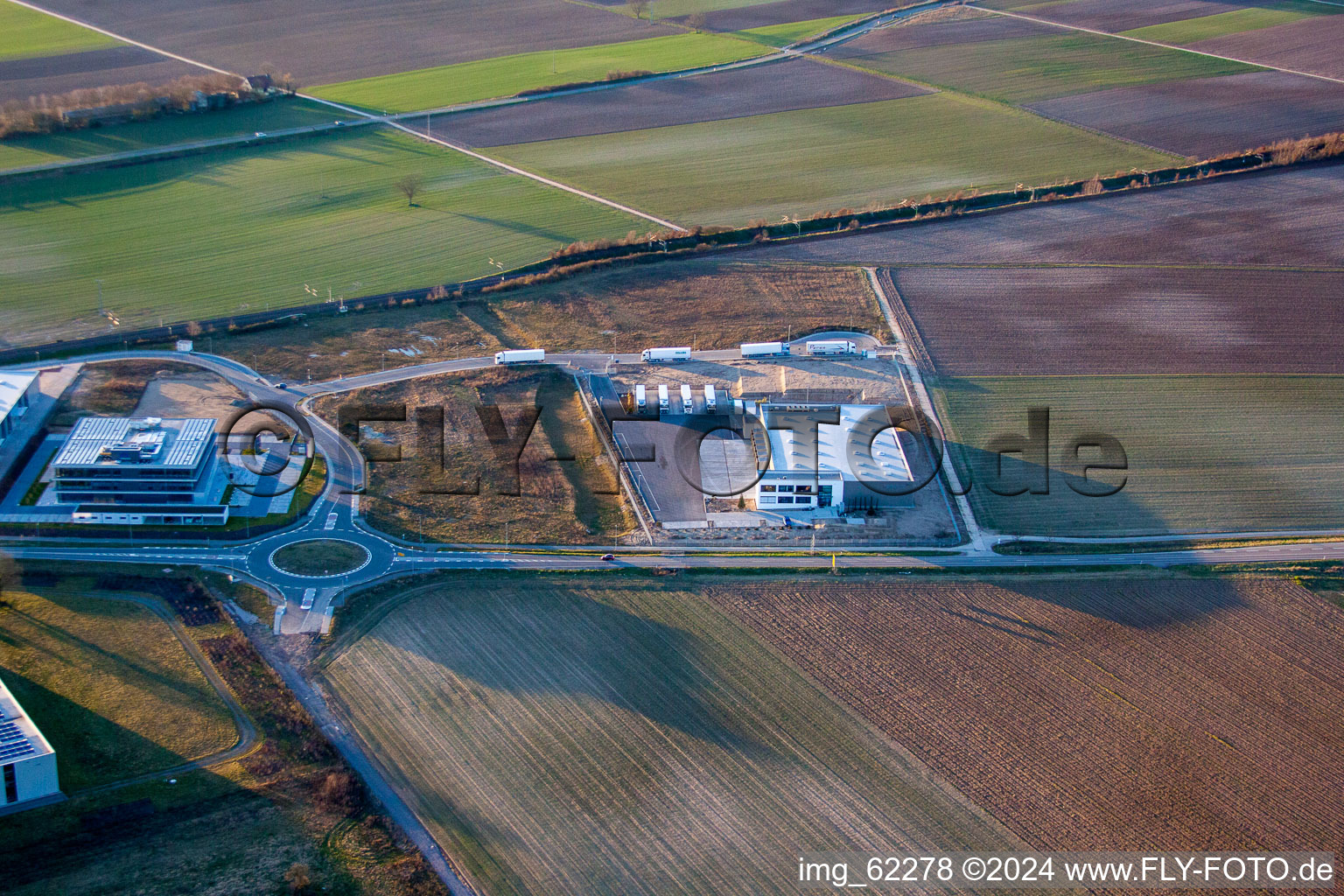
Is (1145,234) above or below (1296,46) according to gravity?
below

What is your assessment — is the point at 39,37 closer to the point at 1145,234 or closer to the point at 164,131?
the point at 164,131

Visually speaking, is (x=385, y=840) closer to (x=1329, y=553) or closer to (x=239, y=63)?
(x=1329, y=553)

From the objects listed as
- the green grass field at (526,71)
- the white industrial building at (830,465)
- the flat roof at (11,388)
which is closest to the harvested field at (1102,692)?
the white industrial building at (830,465)

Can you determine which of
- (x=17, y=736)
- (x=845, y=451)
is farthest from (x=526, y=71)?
(x=17, y=736)

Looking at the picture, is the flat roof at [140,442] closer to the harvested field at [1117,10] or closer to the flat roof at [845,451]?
the flat roof at [845,451]

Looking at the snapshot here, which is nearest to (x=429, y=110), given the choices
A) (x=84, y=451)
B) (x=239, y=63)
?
(x=239, y=63)

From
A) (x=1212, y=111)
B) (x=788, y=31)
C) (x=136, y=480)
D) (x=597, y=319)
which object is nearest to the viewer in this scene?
(x=136, y=480)

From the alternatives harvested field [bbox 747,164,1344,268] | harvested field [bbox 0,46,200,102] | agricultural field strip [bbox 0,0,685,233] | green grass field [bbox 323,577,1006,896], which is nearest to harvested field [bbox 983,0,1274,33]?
harvested field [bbox 747,164,1344,268]
